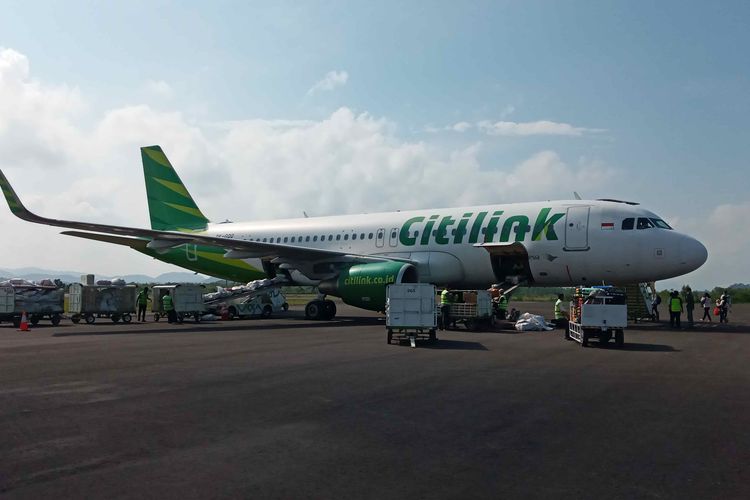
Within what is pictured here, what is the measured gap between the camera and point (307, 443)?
6555 mm

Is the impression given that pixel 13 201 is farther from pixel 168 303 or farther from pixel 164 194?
pixel 164 194

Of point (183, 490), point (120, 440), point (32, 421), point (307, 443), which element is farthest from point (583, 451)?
point (32, 421)

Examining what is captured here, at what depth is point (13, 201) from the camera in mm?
21922

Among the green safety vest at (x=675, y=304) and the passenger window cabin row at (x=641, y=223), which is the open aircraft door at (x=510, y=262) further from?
the green safety vest at (x=675, y=304)

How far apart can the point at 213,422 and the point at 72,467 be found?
79.3 inches

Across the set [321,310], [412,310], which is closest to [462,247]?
[321,310]

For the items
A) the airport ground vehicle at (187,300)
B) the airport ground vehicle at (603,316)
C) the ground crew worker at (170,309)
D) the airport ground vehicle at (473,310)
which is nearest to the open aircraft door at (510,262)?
the airport ground vehicle at (473,310)

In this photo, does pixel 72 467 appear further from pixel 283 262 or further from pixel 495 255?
pixel 283 262

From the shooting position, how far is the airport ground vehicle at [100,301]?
28.2 meters

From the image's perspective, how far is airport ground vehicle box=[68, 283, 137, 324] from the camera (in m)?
28.2

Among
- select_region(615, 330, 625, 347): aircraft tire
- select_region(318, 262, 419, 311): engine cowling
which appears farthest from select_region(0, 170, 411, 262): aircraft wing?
select_region(615, 330, 625, 347): aircraft tire

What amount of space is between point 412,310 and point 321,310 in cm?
1149

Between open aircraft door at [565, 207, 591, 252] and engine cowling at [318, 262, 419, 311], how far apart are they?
5605 mm

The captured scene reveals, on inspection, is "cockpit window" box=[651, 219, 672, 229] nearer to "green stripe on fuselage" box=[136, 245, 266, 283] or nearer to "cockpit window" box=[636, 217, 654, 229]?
"cockpit window" box=[636, 217, 654, 229]
